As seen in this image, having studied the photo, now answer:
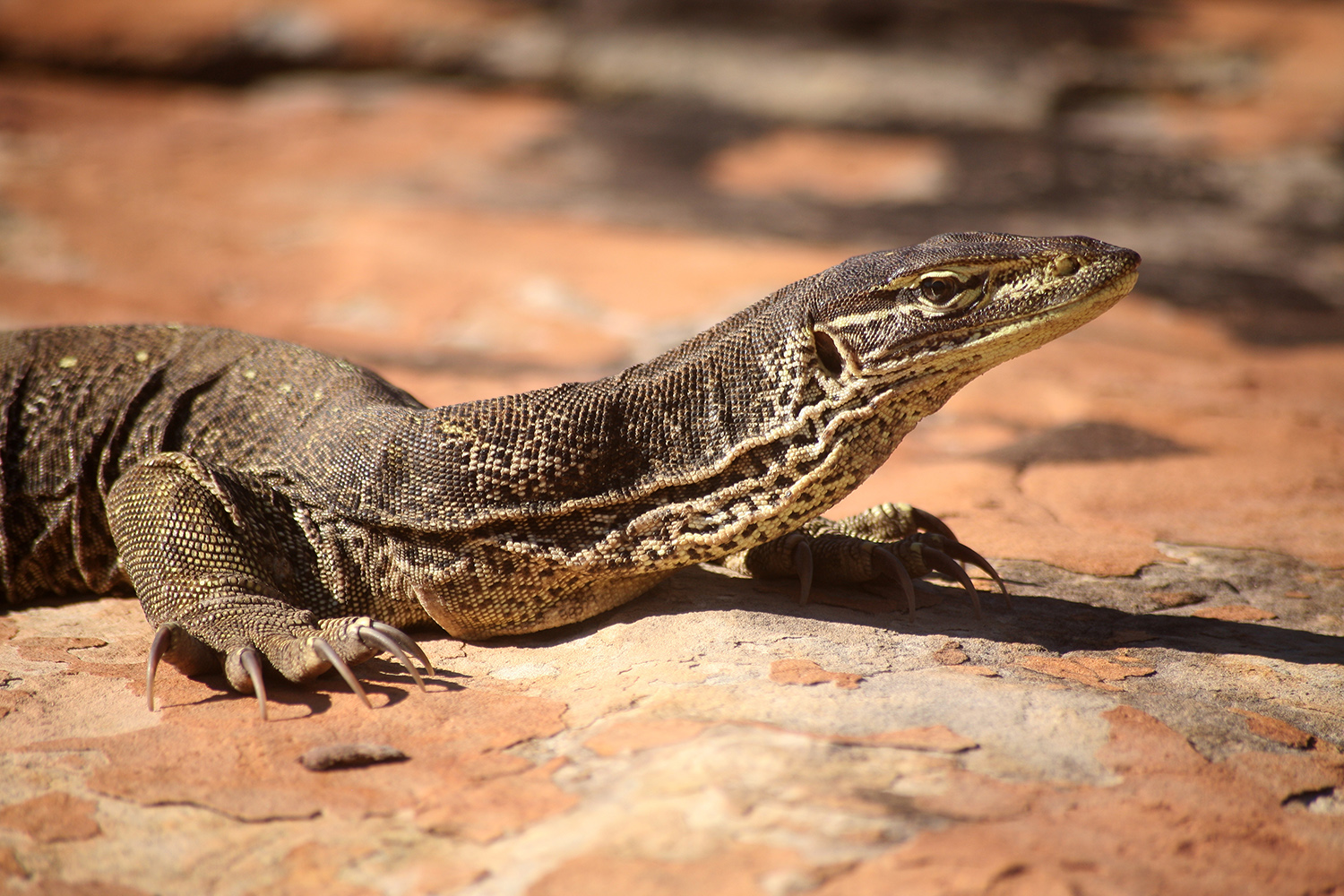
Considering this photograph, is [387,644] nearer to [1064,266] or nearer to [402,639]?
[402,639]

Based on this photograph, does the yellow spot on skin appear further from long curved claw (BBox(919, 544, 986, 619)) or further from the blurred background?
the blurred background

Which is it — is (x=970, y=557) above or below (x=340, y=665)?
above

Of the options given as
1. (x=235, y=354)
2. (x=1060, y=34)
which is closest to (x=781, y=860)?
(x=235, y=354)

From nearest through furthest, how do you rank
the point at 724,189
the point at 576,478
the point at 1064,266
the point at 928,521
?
the point at 1064,266 < the point at 576,478 < the point at 928,521 < the point at 724,189

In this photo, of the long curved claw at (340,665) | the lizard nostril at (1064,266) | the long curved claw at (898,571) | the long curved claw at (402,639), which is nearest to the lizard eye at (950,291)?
the lizard nostril at (1064,266)

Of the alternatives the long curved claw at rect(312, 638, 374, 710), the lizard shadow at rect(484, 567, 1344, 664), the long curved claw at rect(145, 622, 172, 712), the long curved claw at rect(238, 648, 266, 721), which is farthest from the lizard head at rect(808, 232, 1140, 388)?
the long curved claw at rect(145, 622, 172, 712)

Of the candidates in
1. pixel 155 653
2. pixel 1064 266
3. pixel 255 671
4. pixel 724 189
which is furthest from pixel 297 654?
pixel 724 189

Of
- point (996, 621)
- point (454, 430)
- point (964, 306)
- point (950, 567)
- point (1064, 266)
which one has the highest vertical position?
point (1064, 266)
